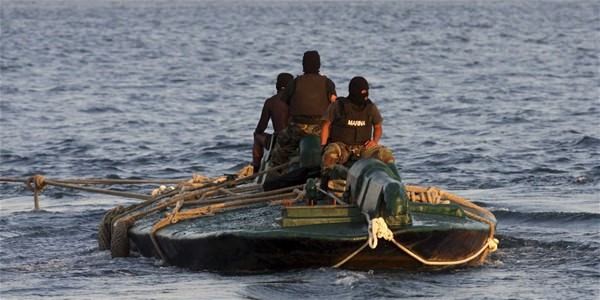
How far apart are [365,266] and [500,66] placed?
46313 mm

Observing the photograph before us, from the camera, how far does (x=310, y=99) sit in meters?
19.8

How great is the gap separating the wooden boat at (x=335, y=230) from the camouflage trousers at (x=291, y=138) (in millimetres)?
955

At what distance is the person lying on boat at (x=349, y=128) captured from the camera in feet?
59.5

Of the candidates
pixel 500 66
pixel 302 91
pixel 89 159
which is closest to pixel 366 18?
pixel 500 66

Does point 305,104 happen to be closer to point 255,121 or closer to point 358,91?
point 358,91

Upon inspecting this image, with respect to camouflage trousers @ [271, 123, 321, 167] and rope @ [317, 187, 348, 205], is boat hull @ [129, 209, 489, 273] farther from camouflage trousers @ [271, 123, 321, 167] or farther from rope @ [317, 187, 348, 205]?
camouflage trousers @ [271, 123, 321, 167]

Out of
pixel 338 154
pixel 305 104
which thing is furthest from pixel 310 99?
pixel 338 154

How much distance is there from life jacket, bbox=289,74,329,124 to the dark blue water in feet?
8.50

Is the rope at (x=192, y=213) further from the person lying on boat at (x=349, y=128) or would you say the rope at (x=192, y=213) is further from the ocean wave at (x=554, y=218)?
the ocean wave at (x=554, y=218)

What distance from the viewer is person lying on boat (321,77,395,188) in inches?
714

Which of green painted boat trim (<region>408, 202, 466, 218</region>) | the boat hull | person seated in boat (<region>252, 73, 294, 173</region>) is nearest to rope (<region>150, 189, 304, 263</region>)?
the boat hull

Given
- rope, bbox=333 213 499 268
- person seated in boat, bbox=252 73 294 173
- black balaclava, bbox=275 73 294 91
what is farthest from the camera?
black balaclava, bbox=275 73 294 91

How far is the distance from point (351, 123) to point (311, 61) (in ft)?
5.52

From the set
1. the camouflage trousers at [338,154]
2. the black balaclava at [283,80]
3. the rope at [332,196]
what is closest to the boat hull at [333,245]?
the rope at [332,196]
